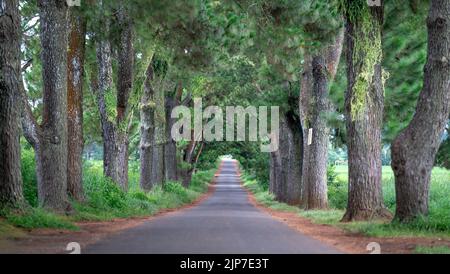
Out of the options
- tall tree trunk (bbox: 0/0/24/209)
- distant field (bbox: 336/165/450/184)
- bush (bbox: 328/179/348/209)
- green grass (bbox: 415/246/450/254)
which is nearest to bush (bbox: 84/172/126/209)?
tall tree trunk (bbox: 0/0/24/209)

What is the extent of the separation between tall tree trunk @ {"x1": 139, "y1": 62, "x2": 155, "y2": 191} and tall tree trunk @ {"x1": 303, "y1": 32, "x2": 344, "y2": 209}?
9.68 meters

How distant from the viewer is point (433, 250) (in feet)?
37.0

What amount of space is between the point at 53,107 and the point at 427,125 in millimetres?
10006

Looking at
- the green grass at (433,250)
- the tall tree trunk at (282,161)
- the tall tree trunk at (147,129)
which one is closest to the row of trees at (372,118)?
the green grass at (433,250)

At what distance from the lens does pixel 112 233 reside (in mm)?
15703

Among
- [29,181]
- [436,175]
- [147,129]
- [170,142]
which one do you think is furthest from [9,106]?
[436,175]

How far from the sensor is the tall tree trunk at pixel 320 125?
25.4 metres

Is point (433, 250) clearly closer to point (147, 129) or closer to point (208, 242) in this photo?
point (208, 242)

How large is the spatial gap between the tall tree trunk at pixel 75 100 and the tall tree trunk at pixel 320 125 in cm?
918

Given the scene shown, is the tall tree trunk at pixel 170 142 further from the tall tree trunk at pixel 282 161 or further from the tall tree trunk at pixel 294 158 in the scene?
the tall tree trunk at pixel 294 158

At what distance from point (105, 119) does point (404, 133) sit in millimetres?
13227

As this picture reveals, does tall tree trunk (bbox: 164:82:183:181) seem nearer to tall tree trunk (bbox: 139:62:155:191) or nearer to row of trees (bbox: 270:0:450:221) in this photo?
tall tree trunk (bbox: 139:62:155:191)
